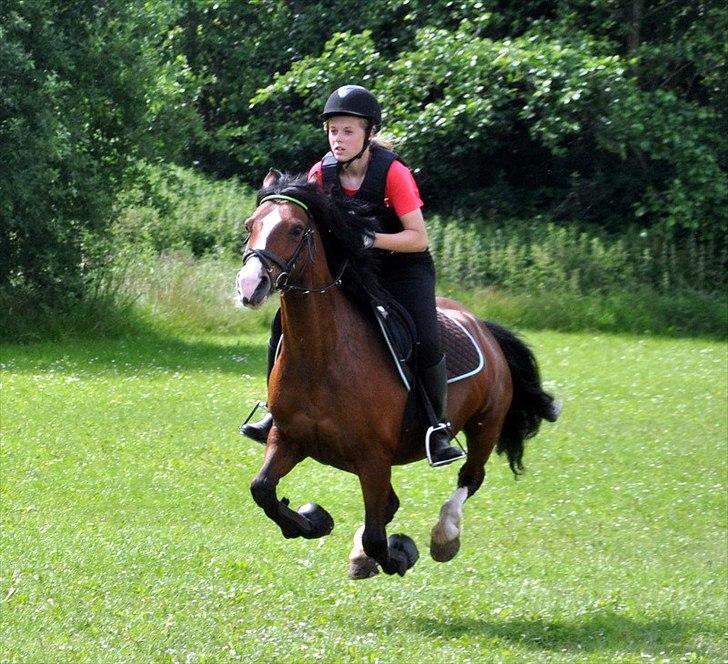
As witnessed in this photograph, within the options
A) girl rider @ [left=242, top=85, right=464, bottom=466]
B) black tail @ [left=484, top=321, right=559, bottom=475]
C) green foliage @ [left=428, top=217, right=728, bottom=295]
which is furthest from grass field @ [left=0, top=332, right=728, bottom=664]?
green foliage @ [left=428, top=217, right=728, bottom=295]

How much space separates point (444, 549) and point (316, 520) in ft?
3.91

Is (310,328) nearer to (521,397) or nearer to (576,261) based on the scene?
(521,397)

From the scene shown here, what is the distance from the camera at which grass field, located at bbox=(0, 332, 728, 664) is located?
25.9 ft

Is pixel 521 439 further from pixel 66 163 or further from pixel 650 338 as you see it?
pixel 650 338

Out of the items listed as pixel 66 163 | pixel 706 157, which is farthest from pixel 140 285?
pixel 706 157

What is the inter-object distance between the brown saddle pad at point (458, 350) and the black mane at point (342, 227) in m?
1.12

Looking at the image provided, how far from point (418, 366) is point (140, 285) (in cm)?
1766

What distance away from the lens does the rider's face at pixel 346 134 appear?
7707 millimetres

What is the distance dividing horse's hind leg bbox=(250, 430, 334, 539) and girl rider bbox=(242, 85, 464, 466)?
2.10ft

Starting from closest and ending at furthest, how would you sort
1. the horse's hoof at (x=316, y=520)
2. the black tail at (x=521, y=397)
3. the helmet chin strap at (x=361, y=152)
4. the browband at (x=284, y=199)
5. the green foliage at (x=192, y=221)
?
1. the browband at (x=284, y=199)
2. the helmet chin strap at (x=361, y=152)
3. the horse's hoof at (x=316, y=520)
4. the black tail at (x=521, y=397)
5. the green foliage at (x=192, y=221)

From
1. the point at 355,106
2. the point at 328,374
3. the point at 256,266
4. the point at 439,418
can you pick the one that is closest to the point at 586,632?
the point at 439,418

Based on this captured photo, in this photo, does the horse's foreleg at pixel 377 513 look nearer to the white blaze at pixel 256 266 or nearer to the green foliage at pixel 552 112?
the white blaze at pixel 256 266

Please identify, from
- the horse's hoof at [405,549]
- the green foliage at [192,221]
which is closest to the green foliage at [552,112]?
the green foliage at [192,221]

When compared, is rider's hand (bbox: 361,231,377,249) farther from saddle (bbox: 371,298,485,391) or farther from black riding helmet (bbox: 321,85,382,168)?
black riding helmet (bbox: 321,85,382,168)
